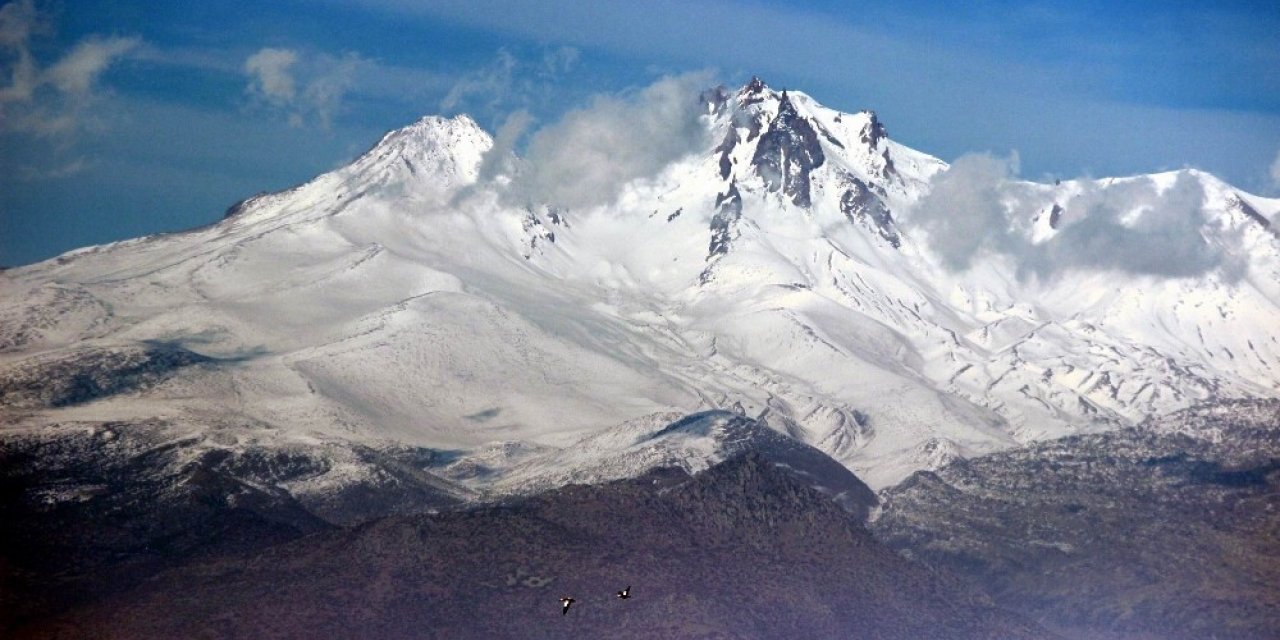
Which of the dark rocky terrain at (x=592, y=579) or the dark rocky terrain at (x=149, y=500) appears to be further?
the dark rocky terrain at (x=149, y=500)

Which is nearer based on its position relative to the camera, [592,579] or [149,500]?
[592,579]

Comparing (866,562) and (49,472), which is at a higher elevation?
(49,472)

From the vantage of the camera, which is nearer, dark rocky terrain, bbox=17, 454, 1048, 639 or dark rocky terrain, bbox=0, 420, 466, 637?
dark rocky terrain, bbox=17, 454, 1048, 639

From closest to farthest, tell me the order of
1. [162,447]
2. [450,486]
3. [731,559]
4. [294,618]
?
[294,618] < [731,559] < [162,447] < [450,486]

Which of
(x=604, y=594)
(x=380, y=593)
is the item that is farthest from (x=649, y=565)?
(x=380, y=593)

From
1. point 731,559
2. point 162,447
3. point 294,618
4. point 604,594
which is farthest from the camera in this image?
point 162,447

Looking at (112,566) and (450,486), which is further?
(450,486)

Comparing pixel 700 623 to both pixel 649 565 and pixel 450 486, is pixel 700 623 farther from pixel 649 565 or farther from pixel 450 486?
pixel 450 486

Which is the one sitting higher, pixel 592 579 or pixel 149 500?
pixel 149 500
